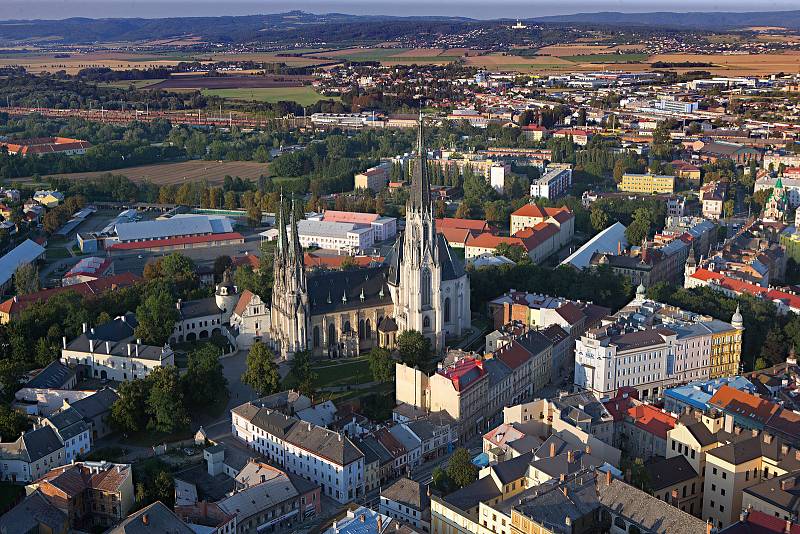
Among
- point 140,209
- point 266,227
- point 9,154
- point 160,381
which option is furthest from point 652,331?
point 9,154

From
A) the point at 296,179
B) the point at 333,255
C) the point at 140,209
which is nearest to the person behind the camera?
the point at 333,255

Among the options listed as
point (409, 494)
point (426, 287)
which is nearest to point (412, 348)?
point (426, 287)

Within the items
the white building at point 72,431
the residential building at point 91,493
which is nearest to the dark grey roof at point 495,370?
the residential building at point 91,493

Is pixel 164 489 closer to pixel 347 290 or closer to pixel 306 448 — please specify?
pixel 306 448

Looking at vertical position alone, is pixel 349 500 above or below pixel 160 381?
below

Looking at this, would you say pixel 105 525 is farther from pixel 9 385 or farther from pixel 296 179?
pixel 296 179

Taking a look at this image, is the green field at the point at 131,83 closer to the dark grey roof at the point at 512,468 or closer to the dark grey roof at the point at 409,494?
the dark grey roof at the point at 409,494
